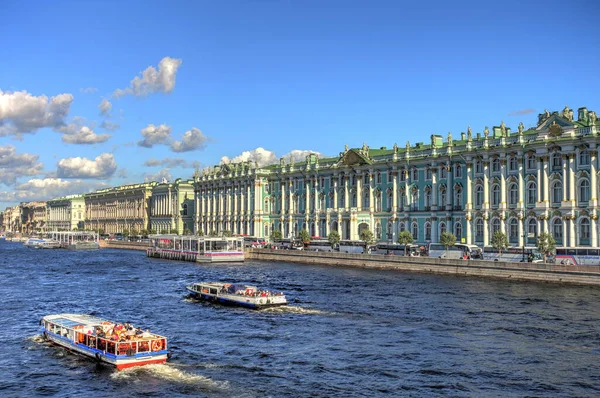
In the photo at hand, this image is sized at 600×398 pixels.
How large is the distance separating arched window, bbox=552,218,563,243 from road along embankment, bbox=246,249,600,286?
10.4 metres

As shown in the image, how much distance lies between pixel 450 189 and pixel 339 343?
4657 centimetres

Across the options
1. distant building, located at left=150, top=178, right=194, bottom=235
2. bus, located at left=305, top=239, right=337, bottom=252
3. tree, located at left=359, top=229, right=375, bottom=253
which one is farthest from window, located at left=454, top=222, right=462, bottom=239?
distant building, located at left=150, top=178, right=194, bottom=235

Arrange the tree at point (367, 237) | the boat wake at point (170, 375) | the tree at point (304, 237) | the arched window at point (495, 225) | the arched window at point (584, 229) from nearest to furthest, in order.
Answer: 1. the boat wake at point (170, 375)
2. the arched window at point (584, 229)
3. the arched window at point (495, 225)
4. the tree at point (367, 237)
5. the tree at point (304, 237)

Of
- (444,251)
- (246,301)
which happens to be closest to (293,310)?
(246,301)

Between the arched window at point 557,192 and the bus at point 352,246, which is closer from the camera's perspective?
the arched window at point 557,192

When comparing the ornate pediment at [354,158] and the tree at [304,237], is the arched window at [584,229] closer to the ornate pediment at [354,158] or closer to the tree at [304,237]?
the ornate pediment at [354,158]

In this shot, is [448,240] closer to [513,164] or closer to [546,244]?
[513,164]

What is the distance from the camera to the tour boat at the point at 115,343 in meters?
25.0

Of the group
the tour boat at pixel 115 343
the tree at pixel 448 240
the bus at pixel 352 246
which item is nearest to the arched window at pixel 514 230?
the tree at pixel 448 240

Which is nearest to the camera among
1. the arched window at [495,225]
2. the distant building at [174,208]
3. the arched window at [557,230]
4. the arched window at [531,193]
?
the arched window at [557,230]

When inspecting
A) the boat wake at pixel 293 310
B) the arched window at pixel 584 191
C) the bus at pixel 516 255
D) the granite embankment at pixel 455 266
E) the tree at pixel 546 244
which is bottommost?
the boat wake at pixel 293 310

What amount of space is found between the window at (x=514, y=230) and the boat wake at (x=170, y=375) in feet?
153

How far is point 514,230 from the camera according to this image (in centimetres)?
6469

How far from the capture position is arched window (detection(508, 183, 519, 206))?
64.8m
